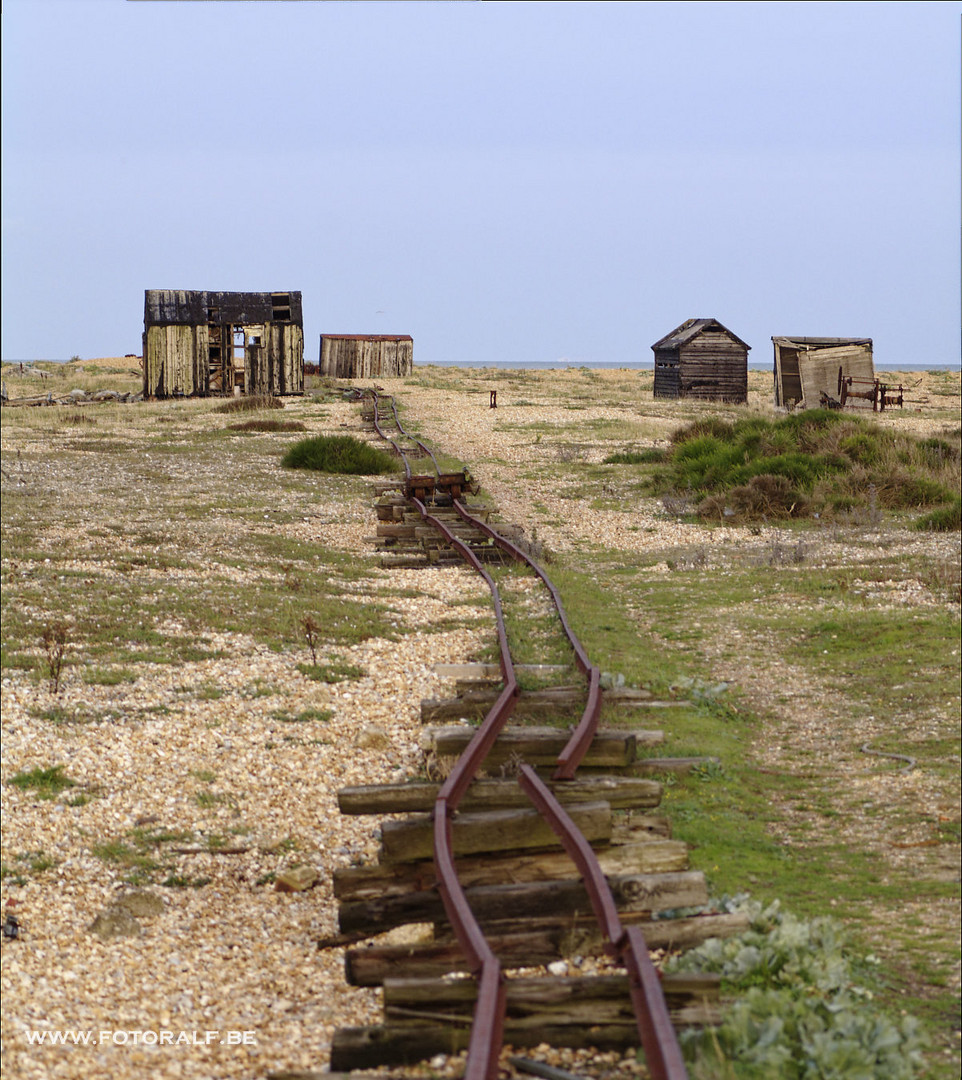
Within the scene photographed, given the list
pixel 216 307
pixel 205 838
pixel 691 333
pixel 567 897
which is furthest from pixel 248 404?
pixel 567 897

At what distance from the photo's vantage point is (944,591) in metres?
10.4

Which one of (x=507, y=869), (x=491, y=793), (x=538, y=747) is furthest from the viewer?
(x=538, y=747)

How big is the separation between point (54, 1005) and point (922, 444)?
59.6ft

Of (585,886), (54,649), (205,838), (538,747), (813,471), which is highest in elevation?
(813,471)

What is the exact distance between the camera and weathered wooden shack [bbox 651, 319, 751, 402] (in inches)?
1693

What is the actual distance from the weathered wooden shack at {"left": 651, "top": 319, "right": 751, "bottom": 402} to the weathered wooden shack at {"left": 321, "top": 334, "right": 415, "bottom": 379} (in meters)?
17.4

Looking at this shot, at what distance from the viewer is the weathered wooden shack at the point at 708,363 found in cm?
4300

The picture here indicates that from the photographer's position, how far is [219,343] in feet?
141

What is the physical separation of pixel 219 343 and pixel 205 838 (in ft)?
128

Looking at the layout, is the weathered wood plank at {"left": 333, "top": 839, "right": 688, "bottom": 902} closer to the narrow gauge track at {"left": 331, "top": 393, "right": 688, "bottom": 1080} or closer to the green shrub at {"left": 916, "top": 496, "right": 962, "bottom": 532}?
the narrow gauge track at {"left": 331, "top": 393, "right": 688, "bottom": 1080}

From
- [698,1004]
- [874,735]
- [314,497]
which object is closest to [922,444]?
[314,497]

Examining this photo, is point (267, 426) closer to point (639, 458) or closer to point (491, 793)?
point (639, 458)

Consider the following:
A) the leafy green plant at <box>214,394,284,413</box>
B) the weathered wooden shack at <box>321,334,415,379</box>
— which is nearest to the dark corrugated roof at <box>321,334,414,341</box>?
the weathered wooden shack at <box>321,334,415,379</box>

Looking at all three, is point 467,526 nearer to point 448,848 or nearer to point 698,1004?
point 448,848
